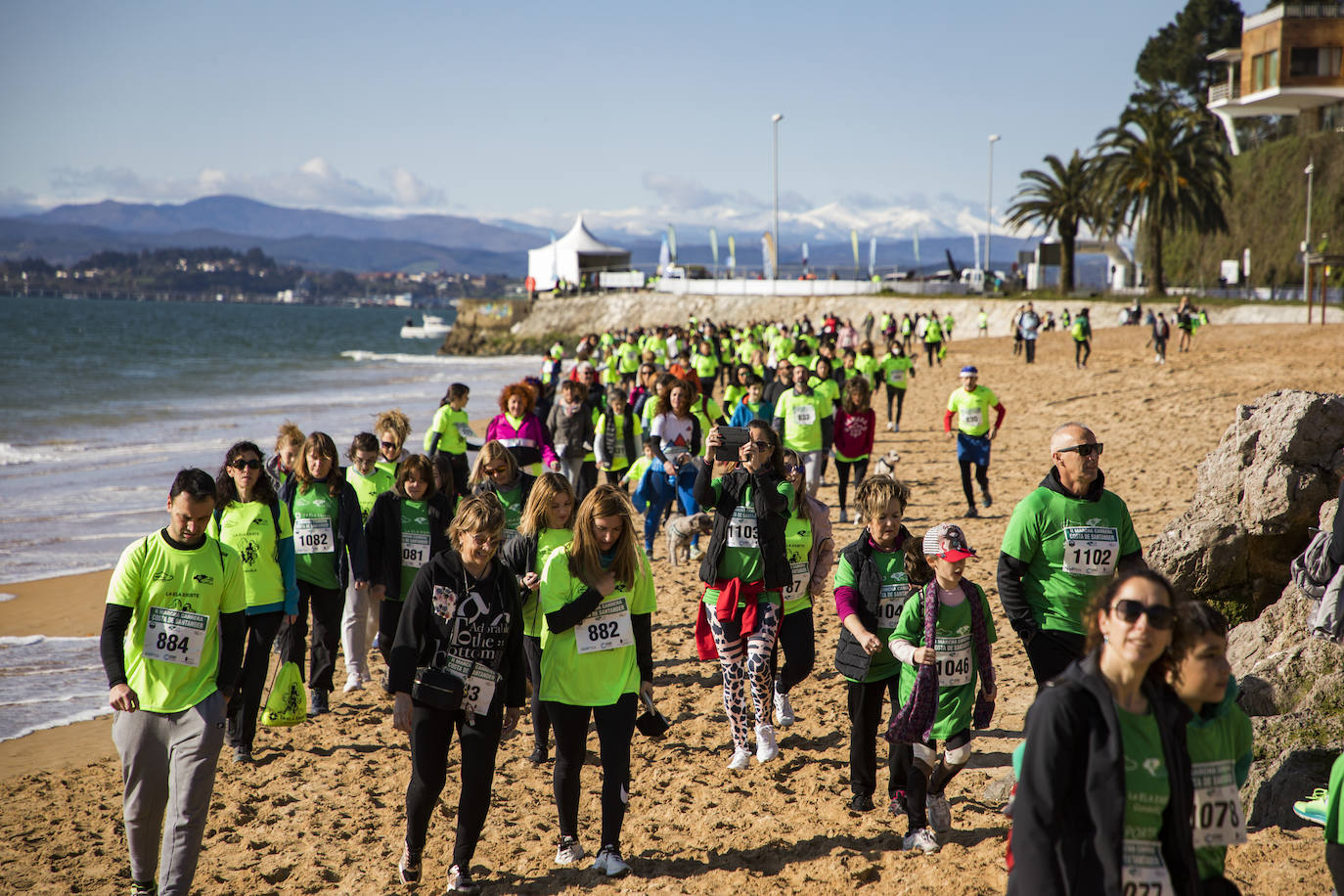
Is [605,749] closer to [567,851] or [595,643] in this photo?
[595,643]

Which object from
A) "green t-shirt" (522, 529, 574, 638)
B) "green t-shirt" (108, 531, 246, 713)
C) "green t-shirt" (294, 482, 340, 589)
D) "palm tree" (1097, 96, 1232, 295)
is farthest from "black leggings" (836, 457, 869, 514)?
"palm tree" (1097, 96, 1232, 295)

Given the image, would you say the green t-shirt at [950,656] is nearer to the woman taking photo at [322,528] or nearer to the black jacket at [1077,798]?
the black jacket at [1077,798]

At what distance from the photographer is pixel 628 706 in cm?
455

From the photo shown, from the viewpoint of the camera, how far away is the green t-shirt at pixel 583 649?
4.47 m

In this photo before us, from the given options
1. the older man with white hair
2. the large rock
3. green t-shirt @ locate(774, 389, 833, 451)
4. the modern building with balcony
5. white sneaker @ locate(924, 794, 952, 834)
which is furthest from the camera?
the modern building with balcony

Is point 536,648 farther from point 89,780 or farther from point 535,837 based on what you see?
point 89,780

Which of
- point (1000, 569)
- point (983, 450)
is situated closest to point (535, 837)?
point (1000, 569)

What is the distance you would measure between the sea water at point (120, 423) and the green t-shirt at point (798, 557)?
5.33 meters

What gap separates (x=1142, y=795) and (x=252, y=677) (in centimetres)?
517

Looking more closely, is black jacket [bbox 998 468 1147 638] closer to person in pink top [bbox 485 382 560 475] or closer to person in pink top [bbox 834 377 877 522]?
person in pink top [bbox 485 382 560 475]

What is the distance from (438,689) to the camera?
430cm

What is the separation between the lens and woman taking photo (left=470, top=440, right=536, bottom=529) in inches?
253

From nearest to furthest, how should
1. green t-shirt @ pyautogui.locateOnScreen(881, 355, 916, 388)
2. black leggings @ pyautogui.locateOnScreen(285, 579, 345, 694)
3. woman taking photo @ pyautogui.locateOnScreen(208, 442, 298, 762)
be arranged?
woman taking photo @ pyautogui.locateOnScreen(208, 442, 298, 762) < black leggings @ pyautogui.locateOnScreen(285, 579, 345, 694) < green t-shirt @ pyautogui.locateOnScreen(881, 355, 916, 388)

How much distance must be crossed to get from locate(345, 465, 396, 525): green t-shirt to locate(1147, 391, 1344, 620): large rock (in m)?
4.99
